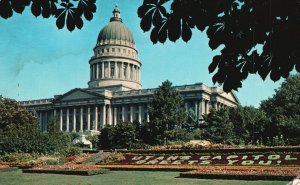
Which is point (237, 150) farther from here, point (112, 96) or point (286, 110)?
point (112, 96)

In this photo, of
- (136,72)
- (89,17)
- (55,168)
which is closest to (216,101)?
(136,72)

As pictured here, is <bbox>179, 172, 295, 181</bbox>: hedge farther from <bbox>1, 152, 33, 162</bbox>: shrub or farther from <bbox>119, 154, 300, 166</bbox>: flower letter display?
<bbox>1, 152, 33, 162</bbox>: shrub

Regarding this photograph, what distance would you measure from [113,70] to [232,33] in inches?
4298

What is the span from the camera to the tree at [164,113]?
5341 cm

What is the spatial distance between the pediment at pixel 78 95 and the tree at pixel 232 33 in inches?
3864

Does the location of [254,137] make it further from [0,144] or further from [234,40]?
[234,40]

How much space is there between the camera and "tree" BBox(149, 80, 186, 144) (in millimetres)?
53406

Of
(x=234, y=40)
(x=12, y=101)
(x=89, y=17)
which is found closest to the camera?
(x=234, y=40)

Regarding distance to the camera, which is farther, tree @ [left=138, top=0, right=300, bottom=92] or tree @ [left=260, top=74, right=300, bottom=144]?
tree @ [left=260, top=74, right=300, bottom=144]

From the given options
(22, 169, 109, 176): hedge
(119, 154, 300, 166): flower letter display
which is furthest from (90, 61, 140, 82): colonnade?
(22, 169, 109, 176): hedge

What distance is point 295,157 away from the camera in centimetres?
2931

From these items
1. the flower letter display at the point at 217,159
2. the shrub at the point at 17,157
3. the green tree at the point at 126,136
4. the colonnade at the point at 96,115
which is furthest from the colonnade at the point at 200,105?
the shrub at the point at 17,157

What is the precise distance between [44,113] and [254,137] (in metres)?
74.2

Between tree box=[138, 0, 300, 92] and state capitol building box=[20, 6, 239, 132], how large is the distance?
85412 millimetres
